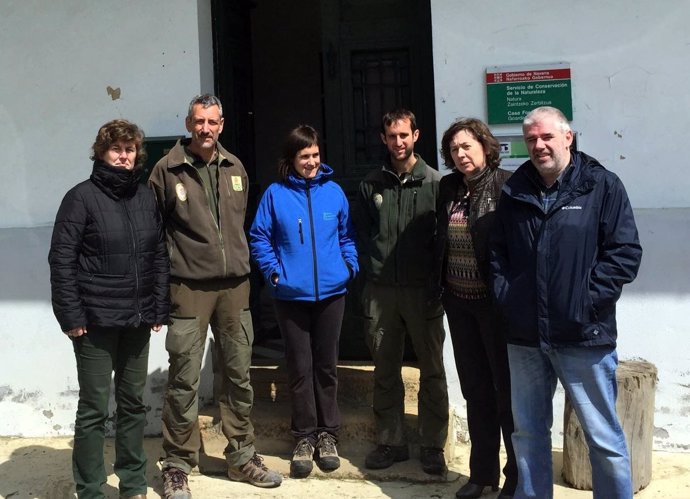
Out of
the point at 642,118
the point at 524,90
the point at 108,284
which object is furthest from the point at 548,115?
the point at 108,284

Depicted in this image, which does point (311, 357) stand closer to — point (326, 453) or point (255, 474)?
point (326, 453)

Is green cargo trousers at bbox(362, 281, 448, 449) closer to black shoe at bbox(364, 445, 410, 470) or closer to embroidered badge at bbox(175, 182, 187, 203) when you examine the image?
black shoe at bbox(364, 445, 410, 470)

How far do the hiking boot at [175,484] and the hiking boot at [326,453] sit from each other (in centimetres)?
71

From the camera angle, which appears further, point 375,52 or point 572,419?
point 375,52

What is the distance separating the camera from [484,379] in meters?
3.81

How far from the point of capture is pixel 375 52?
5.15m

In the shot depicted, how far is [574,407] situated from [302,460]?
5.36 ft

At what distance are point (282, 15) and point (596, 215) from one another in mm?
6140

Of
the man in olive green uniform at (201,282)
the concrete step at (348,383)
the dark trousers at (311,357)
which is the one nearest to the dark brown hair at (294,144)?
the man in olive green uniform at (201,282)

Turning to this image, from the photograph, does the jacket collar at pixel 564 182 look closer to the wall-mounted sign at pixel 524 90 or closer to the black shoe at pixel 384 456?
the wall-mounted sign at pixel 524 90

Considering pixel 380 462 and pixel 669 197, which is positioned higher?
pixel 669 197

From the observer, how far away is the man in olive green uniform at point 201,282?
3.95m

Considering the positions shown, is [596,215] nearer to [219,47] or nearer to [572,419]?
[572,419]

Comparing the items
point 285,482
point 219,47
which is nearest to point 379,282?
point 285,482
